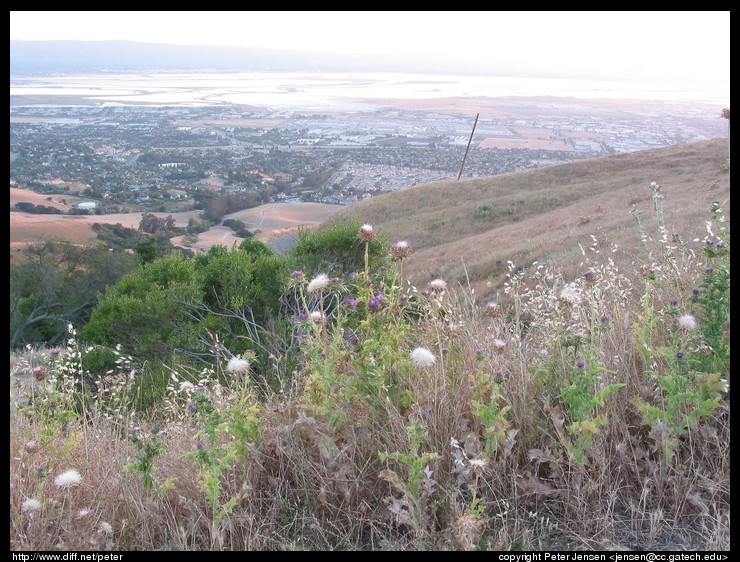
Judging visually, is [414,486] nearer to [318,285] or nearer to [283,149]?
[318,285]

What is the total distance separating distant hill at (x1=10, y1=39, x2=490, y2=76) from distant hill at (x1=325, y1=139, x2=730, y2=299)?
99.5 feet

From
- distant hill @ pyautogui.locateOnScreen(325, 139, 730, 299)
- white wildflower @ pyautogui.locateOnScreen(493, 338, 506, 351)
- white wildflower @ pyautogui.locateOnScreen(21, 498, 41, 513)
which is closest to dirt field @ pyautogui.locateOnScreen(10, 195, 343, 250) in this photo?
distant hill @ pyautogui.locateOnScreen(325, 139, 730, 299)

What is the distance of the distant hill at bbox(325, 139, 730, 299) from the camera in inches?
579

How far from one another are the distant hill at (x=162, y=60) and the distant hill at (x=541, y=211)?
30.3 meters

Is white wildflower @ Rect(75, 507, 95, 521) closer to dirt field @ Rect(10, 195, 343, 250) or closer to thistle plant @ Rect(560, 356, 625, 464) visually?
thistle plant @ Rect(560, 356, 625, 464)

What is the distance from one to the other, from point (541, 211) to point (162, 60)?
64127mm

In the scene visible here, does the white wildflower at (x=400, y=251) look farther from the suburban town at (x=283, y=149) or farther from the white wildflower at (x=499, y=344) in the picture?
the suburban town at (x=283, y=149)

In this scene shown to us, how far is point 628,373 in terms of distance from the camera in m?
2.78

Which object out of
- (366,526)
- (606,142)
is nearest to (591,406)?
(366,526)

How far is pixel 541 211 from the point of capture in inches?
1005

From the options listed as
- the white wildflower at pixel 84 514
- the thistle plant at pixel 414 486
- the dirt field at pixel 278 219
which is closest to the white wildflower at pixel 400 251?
the thistle plant at pixel 414 486

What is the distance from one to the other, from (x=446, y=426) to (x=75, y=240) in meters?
23.3
